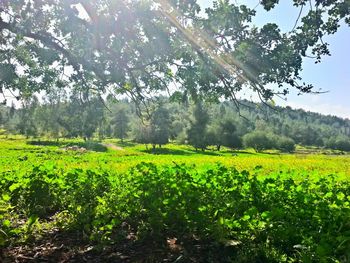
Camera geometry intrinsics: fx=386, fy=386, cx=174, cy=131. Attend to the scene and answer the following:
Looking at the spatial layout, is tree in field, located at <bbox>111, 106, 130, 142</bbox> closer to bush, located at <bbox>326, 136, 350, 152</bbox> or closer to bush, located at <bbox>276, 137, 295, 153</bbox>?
bush, located at <bbox>276, 137, 295, 153</bbox>

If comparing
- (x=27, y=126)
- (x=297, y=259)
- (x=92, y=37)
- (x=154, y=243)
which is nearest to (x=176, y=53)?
(x=92, y=37)

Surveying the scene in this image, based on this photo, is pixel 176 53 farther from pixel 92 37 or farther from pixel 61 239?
pixel 61 239

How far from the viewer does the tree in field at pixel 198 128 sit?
91.6 m

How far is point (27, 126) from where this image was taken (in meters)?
106

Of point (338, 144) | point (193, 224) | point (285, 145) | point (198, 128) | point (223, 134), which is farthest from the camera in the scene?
point (338, 144)

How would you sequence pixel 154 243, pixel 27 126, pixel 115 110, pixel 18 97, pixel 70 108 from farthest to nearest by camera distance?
pixel 115 110 → pixel 27 126 → pixel 70 108 → pixel 18 97 → pixel 154 243

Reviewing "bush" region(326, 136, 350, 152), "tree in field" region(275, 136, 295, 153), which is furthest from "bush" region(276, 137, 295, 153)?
"bush" region(326, 136, 350, 152)

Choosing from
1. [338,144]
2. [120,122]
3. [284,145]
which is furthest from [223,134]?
[338,144]

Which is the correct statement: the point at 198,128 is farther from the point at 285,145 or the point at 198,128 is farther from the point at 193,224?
the point at 193,224

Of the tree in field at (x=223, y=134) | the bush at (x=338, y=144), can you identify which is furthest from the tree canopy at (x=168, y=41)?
the bush at (x=338, y=144)

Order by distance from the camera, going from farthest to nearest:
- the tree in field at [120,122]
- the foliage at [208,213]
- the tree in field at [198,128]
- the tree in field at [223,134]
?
the tree in field at [120,122] < the tree in field at [223,134] < the tree in field at [198,128] < the foliage at [208,213]

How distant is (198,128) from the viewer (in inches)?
3637

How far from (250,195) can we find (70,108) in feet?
25.2

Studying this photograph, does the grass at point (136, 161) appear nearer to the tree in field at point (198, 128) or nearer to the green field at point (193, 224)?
the green field at point (193, 224)
